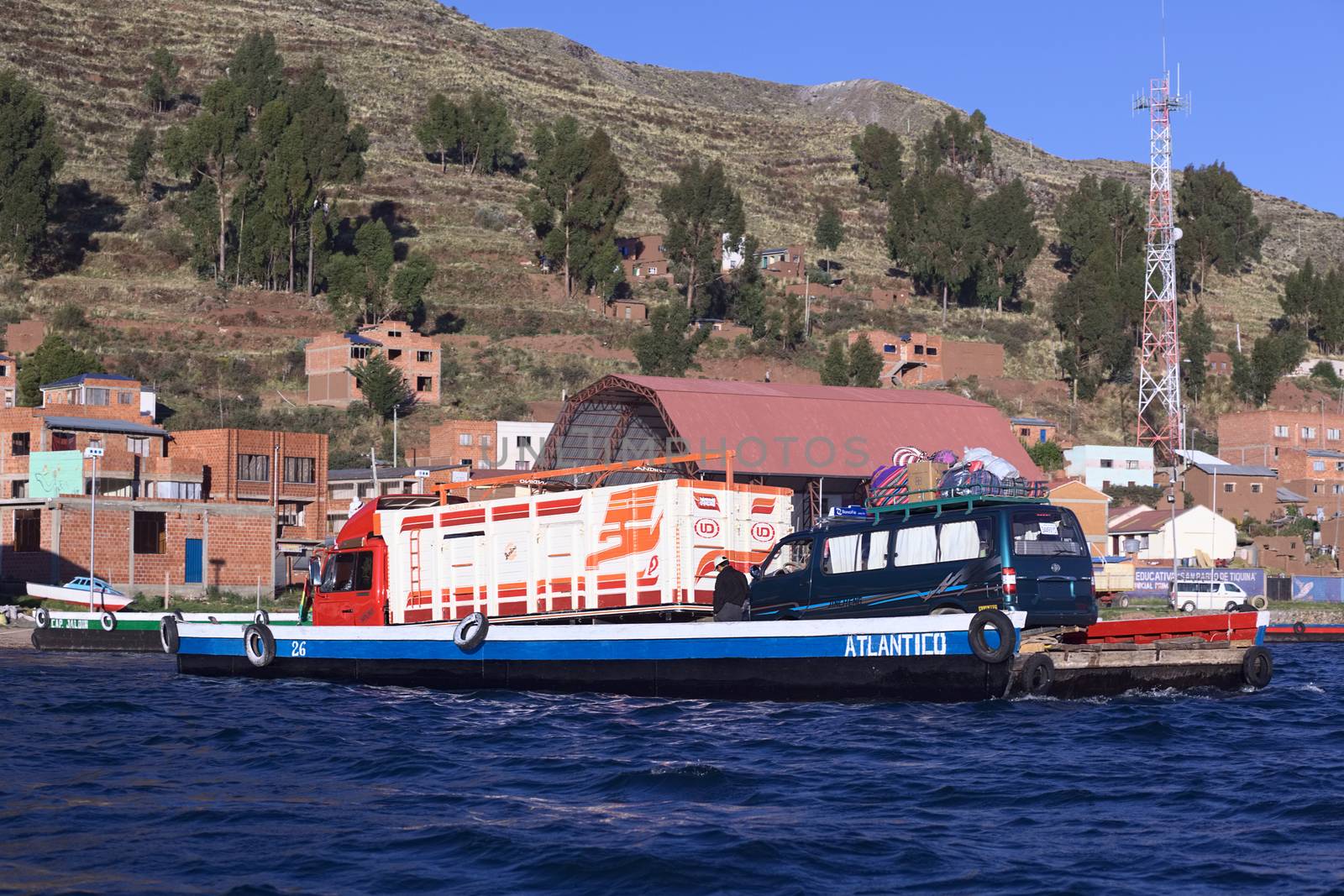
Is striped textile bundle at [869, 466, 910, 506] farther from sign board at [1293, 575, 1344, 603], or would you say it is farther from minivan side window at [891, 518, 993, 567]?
sign board at [1293, 575, 1344, 603]

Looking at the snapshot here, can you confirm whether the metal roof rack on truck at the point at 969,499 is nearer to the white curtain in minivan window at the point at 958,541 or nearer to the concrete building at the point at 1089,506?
the white curtain in minivan window at the point at 958,541

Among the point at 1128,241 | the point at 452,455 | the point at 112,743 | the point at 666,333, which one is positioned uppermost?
the point at 1128,241

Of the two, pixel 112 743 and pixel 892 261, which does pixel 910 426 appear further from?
pixel 892 261

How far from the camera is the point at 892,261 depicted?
156875 mm

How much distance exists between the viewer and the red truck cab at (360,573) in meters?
33.9

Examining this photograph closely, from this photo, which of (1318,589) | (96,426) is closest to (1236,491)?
(1318,589)

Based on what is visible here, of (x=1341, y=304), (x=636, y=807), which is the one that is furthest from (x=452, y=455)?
(x=1341, y=304)

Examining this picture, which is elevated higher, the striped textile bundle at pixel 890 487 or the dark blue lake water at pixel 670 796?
the striped textile bundle at pixel 890 487

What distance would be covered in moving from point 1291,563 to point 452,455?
151 feet

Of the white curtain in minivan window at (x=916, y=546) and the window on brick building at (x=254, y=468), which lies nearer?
the white curtain in minivan window at (x=916, y=546)

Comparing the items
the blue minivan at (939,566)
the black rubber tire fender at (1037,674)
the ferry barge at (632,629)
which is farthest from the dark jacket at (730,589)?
the black rubber tire fender at (1037,674)

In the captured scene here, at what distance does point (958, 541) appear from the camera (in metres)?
26.6

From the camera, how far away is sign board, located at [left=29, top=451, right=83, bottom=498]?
69250mm

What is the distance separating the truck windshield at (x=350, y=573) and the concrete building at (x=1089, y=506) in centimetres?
5644
